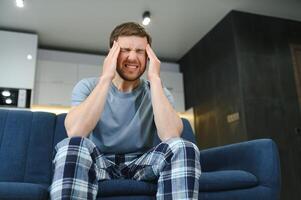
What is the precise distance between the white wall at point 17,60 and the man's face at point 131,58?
2858 millimetres

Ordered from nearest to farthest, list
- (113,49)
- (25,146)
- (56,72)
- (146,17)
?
1. (113,49)
2. (25,146)
3. (146,17)
4. (56,72)

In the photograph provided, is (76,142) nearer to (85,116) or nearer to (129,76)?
(85,116)

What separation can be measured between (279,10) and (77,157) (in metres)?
3.68

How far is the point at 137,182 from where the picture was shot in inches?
48.0

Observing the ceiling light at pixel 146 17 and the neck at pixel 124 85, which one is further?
the ceiling light at pixel 146 17

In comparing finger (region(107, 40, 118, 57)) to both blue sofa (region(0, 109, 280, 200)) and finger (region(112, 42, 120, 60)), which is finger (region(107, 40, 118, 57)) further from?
blue sofa (region(0, 109, 280, 200))

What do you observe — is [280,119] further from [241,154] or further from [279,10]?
[241,154]

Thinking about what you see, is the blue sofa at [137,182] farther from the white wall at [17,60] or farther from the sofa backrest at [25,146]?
the white wall at [17,60]

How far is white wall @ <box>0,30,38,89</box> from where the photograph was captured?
155 inches

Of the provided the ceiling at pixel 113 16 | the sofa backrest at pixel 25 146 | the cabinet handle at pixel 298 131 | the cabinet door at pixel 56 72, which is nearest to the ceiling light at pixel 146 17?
the ceiling at pixel 113 16

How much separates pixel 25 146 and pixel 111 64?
706 millimetres

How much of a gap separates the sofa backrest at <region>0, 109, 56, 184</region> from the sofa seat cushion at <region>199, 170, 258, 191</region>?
83cm

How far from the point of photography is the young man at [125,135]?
1015mm

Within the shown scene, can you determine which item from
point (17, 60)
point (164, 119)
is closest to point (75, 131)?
point (164, 119)
